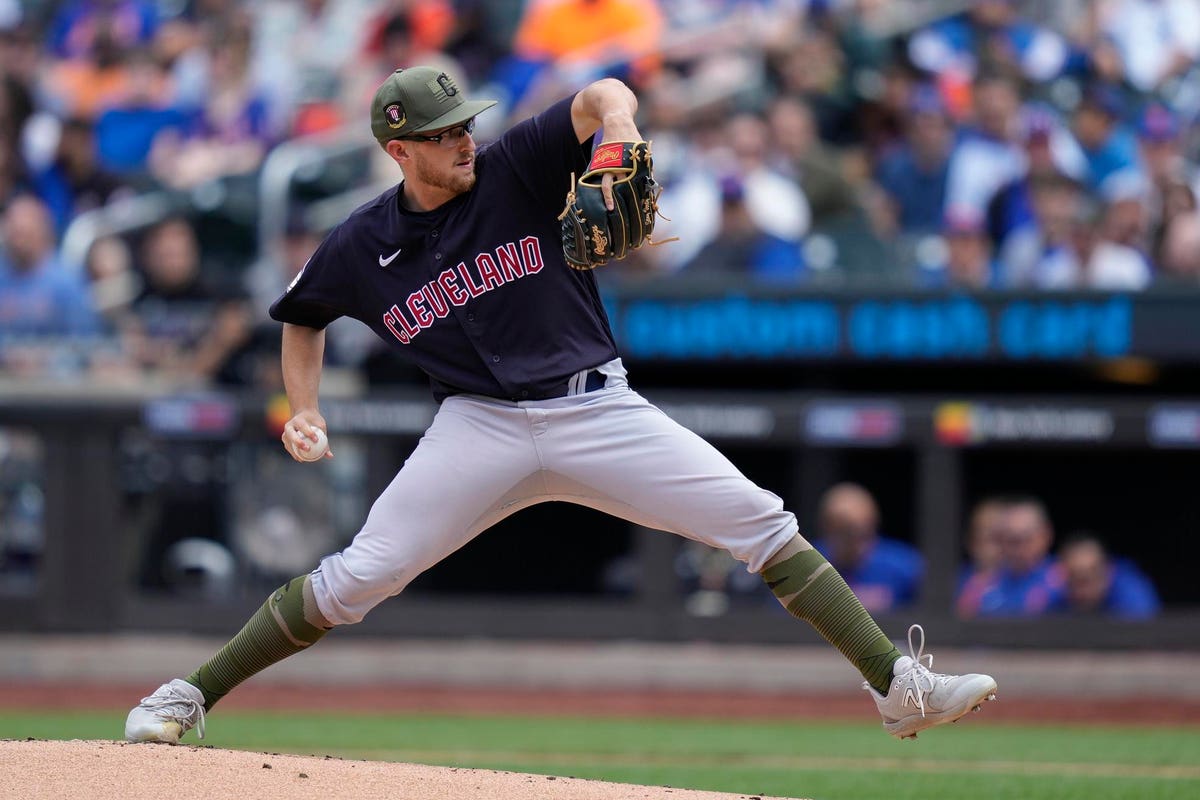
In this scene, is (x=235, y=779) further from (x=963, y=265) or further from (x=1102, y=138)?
(x=1102, y=138)

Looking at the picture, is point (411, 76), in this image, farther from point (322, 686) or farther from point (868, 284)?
point (322, 686)

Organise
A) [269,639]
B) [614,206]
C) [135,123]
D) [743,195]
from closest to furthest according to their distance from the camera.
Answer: [614,206], [269,639], [743,195], [135,123]

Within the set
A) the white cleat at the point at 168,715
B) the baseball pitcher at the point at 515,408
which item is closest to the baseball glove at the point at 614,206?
the baseball pitcher at the point at 515,408

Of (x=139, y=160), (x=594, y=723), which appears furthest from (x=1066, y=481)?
(x=139, y=160)

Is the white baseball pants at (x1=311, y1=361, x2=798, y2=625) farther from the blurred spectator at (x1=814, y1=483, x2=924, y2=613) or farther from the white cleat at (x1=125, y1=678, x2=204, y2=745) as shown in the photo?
the blurred spectator at (x1=814, y1=483, x2=924, y2=613)

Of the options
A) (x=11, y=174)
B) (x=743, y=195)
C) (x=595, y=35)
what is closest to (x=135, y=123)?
(x=11, y=174)

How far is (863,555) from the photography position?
851cm

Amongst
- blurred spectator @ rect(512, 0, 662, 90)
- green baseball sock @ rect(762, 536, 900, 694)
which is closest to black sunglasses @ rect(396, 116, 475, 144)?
green baseball sock @ rect(762, 536, 900, 694)

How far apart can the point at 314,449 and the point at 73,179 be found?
7.61 meters

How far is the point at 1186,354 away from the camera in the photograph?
8.12m

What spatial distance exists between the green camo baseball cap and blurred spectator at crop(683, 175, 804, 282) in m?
4.82

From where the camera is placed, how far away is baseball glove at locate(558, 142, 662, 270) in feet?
12.5

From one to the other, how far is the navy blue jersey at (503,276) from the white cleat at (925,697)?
106 centimetres

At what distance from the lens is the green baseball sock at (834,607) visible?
420 centimetres
